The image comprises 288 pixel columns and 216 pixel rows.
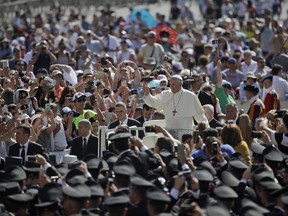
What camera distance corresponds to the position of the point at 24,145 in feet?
62.3

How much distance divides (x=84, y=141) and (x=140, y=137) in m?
0.84

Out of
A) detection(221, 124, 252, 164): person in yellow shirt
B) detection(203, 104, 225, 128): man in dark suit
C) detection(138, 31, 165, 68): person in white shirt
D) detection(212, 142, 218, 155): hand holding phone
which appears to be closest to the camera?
detection(212, 142, 218, 155): hand holding phone

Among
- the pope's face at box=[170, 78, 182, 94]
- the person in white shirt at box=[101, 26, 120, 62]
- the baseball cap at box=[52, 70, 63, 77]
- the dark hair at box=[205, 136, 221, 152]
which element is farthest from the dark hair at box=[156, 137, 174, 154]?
the person in white shirt at box=[101, 26, 120, 62]

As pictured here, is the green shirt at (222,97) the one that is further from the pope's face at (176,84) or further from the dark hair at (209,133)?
the dark hair at (209,133)

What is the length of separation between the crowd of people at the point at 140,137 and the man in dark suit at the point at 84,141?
0.6 inches

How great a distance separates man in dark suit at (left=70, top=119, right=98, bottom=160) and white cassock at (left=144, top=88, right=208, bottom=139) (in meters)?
1.00

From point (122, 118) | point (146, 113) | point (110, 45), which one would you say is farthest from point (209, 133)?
point (110, 45)

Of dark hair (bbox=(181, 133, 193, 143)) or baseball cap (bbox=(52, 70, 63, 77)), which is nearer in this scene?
dark hair (bbox=(181, 133, 193, 143))

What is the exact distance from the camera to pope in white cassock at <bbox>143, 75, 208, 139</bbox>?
1980 cm

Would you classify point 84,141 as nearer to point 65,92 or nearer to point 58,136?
point 58,136

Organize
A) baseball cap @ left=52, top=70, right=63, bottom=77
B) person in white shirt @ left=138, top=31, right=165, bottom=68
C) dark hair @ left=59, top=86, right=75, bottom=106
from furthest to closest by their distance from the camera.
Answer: person in white shirt @ left=138, top=31, right=165, bottom=68
baseball cap @ left=52, top=70, right=63, bottom=77
dark hair @ left=59, top=86, right=75, bottom=106

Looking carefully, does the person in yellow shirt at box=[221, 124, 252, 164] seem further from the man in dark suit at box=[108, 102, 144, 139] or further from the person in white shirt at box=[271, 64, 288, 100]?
the person in white shirt at box=[271, 64, 288, 100]

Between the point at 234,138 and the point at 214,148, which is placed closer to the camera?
the point at 214,148

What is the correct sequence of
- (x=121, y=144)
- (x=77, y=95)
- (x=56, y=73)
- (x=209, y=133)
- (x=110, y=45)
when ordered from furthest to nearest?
(x=110, y=45) < (x=56, y=73) < (x=77, y=95) < (x=209, y=133) < (x=121, y=144)
